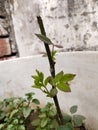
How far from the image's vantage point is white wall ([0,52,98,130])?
2.92ft

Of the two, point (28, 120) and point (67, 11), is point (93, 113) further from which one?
point (67, 11)

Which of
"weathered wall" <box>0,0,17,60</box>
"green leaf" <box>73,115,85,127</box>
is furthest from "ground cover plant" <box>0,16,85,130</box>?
"weathered wall" <box>0,0,17,60</box>

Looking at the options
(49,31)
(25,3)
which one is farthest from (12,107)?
(25,3)

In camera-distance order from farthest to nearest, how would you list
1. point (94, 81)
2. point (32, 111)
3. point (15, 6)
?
point (15, 6), point (32, 111), point (94, 81)

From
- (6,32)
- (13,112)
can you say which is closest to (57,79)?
(13,112)

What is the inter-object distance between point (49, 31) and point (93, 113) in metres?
0.51

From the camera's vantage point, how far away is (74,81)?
3.10 feet

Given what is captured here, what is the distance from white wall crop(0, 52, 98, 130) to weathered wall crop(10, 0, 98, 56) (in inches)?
7.7

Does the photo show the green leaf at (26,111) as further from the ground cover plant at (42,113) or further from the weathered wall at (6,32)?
the weathered wall at (6,32)

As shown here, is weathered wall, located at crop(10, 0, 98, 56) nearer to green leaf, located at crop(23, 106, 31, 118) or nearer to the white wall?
the white wall

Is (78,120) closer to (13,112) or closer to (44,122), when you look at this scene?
(44,122)

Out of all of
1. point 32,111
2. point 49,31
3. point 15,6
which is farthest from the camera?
point 15,6

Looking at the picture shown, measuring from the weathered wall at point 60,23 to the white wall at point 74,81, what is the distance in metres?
0.20

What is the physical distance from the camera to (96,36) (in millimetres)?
1094
